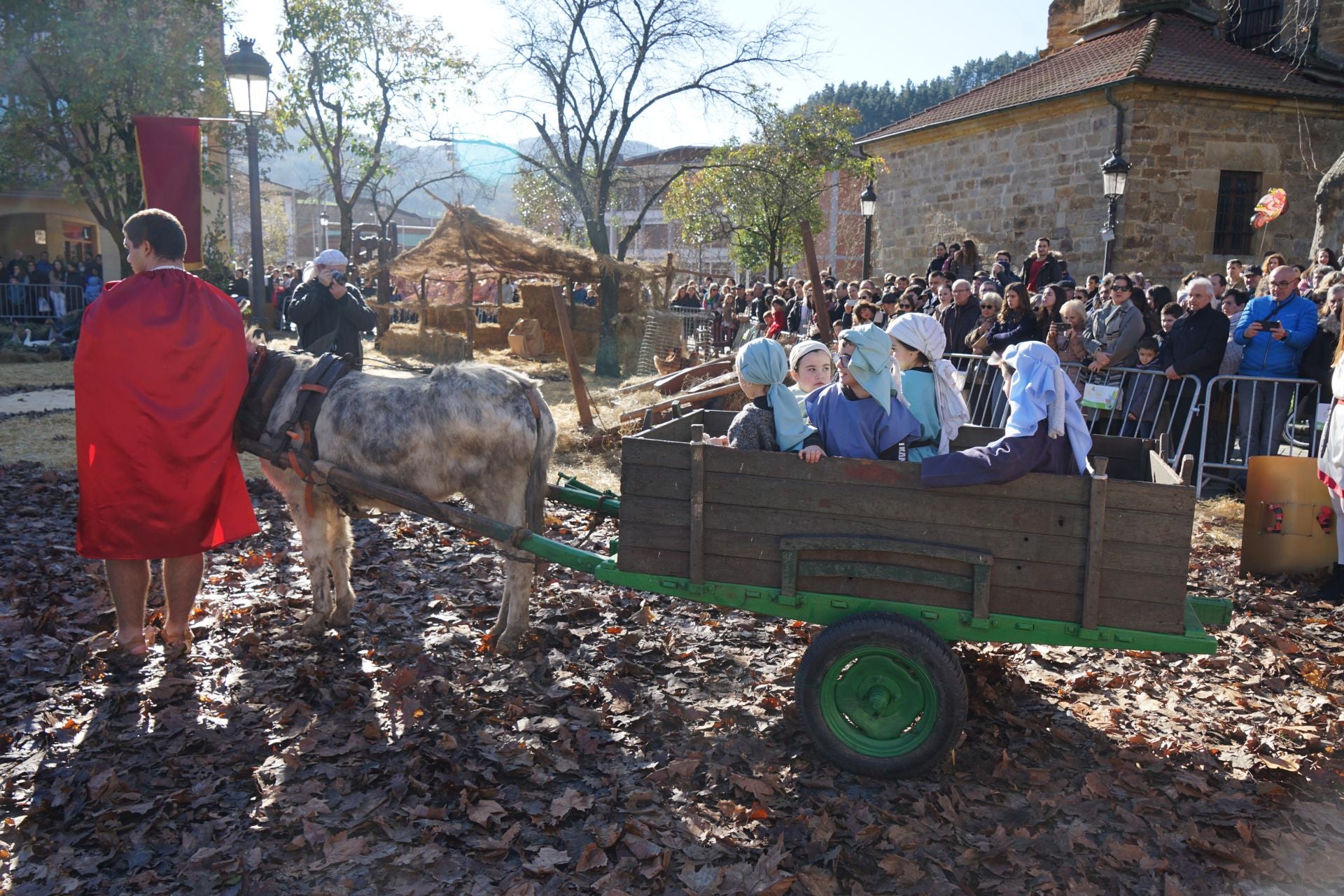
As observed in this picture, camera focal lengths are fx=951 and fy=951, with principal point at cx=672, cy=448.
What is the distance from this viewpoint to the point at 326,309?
7.34 m

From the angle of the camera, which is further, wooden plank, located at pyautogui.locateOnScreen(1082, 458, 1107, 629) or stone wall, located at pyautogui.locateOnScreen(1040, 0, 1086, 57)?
stone wall, located at pyautogui.locateOnScreen(1040, 0, 1086, 57)

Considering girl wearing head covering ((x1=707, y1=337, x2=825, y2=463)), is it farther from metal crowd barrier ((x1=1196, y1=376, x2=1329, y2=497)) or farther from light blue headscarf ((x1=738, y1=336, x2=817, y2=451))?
metal crowd barrier ((x1=1196, y1=376, x2=1329, y2=497))

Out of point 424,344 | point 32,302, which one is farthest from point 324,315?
point 32,302

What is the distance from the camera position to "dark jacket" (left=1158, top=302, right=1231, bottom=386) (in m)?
8.90

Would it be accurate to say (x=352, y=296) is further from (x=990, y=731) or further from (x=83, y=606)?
(x=990, y=731)

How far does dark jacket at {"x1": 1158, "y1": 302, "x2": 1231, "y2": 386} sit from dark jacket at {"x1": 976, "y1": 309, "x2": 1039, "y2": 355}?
147 centimetres

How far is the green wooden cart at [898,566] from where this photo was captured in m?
3.72

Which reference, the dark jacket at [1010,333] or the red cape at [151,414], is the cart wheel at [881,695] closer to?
the red cape at [151,414]

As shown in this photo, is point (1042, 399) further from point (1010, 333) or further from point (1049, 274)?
point (1049, 274)

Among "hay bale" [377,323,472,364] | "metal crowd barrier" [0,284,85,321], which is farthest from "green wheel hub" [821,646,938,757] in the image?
"metal crowd barrier" [0,284,85,321]

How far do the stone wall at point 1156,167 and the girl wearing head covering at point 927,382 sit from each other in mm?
18371

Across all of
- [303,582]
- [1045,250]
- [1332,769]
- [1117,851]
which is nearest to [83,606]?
[303,582]

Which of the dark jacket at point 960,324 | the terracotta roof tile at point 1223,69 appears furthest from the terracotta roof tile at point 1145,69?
the dark jacket at point 960,324

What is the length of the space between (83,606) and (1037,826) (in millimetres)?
5511
